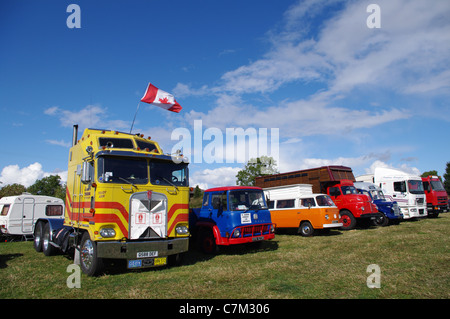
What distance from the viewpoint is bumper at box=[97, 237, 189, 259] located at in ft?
22.4

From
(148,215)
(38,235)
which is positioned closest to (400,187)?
(148,215)

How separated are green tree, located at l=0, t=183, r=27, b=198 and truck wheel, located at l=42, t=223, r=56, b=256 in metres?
47.3

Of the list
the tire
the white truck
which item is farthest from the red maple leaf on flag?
the white truck

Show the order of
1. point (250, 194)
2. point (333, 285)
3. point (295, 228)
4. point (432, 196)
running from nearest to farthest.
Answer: point (333, 285) → point (250, 194) → point (295, 228) → point (432, 196)

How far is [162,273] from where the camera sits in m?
7.45

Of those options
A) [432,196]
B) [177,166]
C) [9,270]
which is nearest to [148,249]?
[177,166]

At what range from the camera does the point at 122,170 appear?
7477 millimetres

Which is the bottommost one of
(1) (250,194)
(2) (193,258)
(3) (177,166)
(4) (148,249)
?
(2) (193,258)

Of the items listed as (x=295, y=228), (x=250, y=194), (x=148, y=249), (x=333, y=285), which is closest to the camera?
(x=333, y=285)

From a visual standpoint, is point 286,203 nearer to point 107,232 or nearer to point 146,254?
point 146,254

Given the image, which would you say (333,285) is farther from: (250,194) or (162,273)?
(250,194)

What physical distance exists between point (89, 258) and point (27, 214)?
33.8 ft
